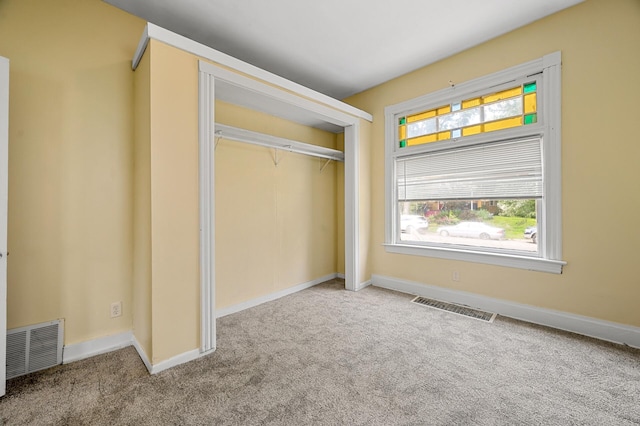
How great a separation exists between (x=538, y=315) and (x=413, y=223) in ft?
5.20

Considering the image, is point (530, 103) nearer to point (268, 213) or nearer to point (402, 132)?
point (402, 132)

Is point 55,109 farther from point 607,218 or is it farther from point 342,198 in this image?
point 607,218

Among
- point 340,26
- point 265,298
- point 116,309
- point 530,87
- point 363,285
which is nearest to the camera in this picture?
point 116,309

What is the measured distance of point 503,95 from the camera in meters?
2.82

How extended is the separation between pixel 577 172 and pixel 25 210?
443 cm

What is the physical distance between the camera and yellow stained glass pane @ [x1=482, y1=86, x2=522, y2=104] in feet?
8.94

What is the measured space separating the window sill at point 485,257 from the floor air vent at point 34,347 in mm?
3420

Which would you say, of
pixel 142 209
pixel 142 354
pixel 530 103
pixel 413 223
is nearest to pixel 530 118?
pixel 530 103

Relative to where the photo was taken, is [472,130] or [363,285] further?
[363,285]

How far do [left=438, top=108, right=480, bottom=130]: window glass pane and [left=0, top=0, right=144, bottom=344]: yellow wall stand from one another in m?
3.28

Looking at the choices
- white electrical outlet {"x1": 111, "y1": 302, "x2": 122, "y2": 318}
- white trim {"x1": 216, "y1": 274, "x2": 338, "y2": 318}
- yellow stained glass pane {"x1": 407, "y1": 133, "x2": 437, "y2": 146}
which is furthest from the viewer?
Answer: yellow stained glass pane {"x1": 407, "y1": 133, "x2": 437, "y2": 146}

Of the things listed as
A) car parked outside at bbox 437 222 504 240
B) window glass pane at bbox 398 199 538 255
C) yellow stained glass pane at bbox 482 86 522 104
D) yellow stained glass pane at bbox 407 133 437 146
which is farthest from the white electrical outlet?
yellow stained glass pane at bbox 482 86 522 104

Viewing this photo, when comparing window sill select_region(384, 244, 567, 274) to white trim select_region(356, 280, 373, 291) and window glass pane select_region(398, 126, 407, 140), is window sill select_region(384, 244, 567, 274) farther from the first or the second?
window glass pane select_region(398, 126, 407, 140)

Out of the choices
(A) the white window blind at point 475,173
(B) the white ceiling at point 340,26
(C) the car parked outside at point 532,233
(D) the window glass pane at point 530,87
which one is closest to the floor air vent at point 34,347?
(B) the white ceiling at point 340,26
